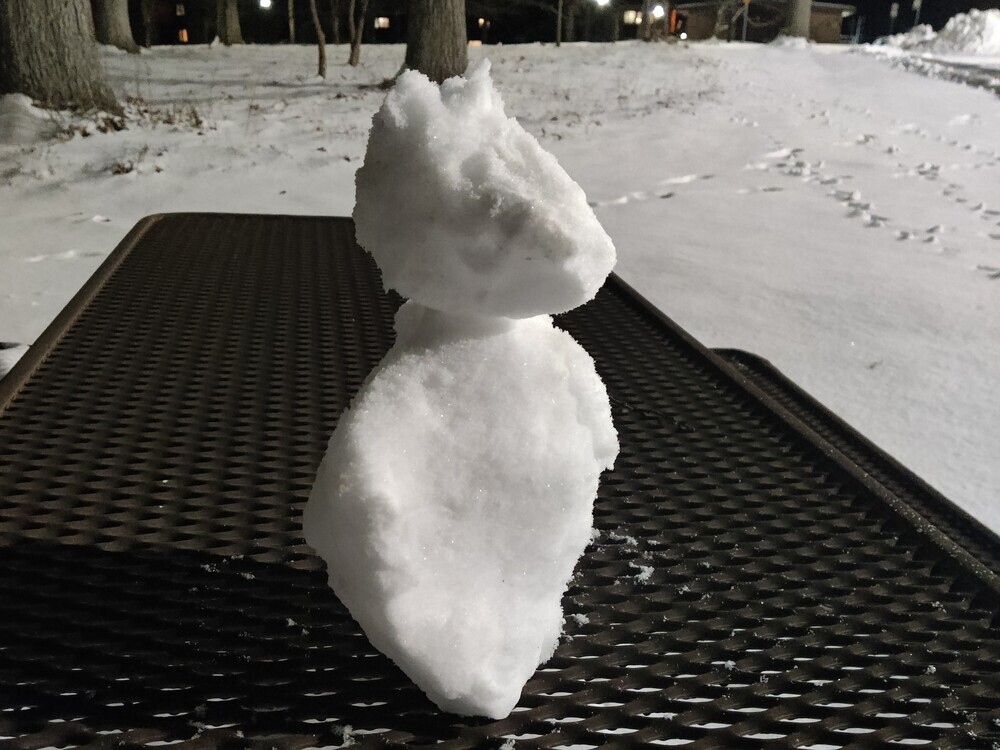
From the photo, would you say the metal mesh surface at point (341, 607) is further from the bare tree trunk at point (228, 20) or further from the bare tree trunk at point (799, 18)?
the bare tree trunk at point (228, 20)

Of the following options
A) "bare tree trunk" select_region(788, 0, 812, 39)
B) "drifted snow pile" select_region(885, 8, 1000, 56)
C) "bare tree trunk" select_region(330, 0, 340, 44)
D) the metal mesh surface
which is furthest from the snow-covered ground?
"drifted snow pile" select_region(885, 8, 1000, 56)

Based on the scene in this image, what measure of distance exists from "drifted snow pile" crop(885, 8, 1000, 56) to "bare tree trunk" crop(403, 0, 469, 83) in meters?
11.8

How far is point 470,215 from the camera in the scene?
0.76 meters

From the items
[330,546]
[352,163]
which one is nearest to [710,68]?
[352,163]

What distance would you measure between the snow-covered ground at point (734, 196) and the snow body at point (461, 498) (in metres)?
1.84

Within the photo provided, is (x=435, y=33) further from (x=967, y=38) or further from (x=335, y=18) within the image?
(x=967, y=38)

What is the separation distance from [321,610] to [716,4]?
89.9ft

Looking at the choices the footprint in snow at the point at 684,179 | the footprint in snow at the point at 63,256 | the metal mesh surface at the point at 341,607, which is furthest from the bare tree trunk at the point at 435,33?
the metal mesh surface at the point at 341,607

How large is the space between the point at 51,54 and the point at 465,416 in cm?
682

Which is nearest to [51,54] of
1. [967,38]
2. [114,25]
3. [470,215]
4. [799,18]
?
[114,25]

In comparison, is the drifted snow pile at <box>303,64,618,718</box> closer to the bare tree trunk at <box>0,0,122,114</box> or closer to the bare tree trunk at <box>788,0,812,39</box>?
the bare tree trunk at <box>0,0,122,114</box>

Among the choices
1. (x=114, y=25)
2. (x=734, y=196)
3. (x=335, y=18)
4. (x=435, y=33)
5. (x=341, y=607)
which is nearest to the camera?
(x=341, y=607)

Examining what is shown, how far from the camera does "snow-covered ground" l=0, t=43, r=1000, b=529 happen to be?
3.04m

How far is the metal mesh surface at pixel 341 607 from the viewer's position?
2.77ft
